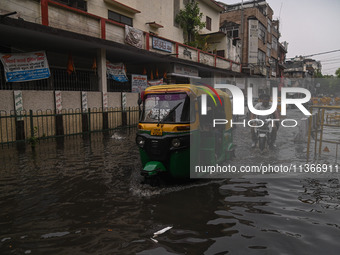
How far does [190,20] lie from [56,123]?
1548 centimetres

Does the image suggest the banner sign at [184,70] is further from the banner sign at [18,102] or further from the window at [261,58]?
the window at [261,58]

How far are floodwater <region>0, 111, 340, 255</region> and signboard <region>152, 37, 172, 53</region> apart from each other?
11.0 meters

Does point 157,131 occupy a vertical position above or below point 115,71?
below

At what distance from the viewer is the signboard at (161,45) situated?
16.5 m

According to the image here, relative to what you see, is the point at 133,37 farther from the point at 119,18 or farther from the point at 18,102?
the point at 18,102

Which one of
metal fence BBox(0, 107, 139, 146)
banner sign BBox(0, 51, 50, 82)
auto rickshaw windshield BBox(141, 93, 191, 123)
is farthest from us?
banner sign BBox(0, 51, 50, 82)

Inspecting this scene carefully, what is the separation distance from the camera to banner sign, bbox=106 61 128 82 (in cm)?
1477

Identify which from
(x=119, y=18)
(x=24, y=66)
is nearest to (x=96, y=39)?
(x=24, y=66)

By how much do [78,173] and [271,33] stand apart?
4191 cm

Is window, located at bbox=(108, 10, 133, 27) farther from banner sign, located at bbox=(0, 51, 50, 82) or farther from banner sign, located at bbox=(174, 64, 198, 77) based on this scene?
banner sign, located at bbox=(0, 51, 50, 82)

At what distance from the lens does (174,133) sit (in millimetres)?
5535

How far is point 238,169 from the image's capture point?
7391mm

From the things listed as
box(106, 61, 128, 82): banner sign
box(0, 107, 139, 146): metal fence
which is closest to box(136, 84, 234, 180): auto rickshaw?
box(0, 107, 139, 146): metal fence

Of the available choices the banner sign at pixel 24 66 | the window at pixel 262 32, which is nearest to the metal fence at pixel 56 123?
the banner sign at pixel 24 66
